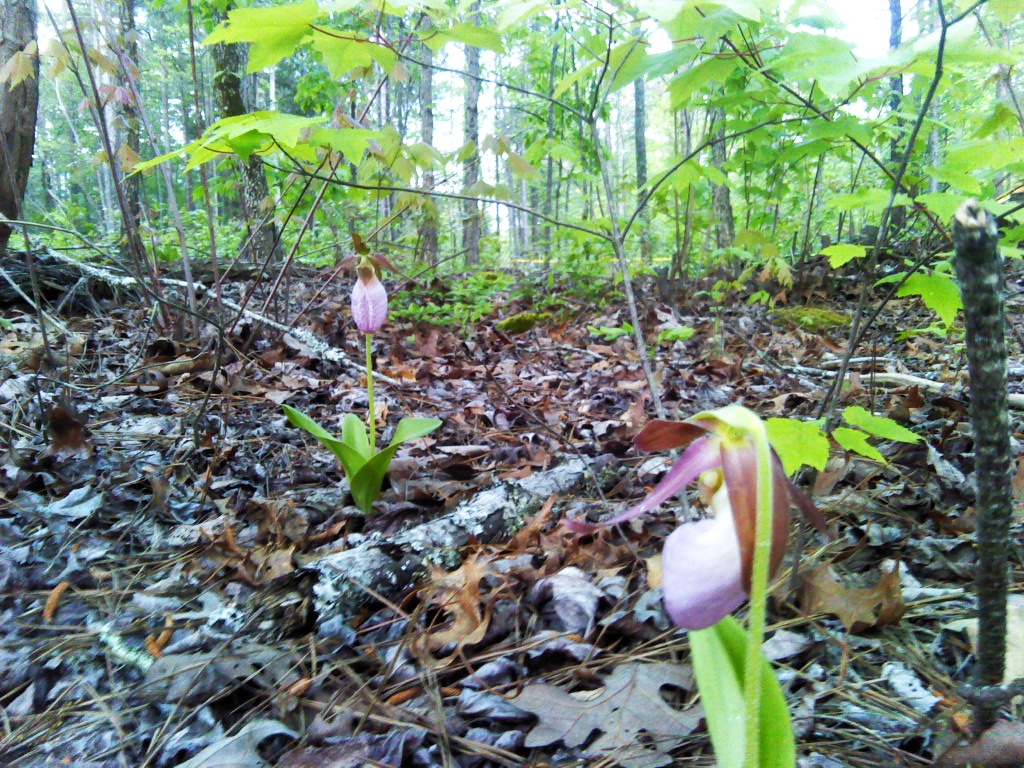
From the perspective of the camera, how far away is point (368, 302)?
195cm

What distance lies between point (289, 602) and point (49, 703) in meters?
0.47

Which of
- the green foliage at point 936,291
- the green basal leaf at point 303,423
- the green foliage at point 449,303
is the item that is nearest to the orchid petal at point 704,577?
the green foliage at point 936,291

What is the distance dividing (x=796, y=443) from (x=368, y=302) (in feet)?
4.46

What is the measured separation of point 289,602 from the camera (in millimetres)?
1365

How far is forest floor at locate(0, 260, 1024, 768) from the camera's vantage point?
3.38 feet

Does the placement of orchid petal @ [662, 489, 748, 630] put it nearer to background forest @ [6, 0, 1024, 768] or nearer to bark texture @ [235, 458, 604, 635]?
background forest @ [6, 0, 1024, 768]

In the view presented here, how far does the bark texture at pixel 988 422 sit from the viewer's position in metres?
0.67

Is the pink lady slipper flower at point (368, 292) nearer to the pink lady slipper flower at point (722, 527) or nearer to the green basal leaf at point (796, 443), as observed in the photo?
the green basal leaf at point (796, 443)

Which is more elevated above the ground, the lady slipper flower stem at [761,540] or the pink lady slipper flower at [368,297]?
the pink lady slipper flower at [368,297]

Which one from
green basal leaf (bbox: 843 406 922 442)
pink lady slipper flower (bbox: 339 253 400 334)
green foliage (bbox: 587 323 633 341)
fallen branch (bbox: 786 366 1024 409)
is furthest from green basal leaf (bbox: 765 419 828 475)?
green foliage (bbox: 587 323 633 341)

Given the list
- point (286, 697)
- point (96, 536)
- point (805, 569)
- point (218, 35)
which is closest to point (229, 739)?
point (286, 697)

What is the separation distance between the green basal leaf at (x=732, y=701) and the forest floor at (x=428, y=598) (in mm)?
290

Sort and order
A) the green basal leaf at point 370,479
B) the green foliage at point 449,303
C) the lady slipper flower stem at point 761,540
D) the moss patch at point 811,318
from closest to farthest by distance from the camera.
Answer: the lady slipper flower stem at point 761,540
the green basal leaf at point 370,479
the moss patch at point 811,318
the green foliage at point 449,303

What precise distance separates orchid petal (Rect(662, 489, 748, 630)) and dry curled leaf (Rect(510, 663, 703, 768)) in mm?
488
